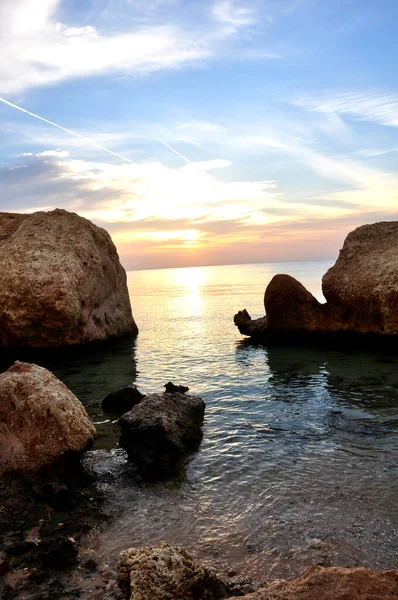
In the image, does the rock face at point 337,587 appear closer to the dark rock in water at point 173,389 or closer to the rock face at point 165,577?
the rock face at point 165,577

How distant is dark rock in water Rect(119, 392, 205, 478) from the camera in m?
9.35

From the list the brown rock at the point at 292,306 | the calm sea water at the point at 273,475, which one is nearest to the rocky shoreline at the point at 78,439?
the calm sea water at the point at 273,475

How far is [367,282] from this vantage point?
73.3 ft

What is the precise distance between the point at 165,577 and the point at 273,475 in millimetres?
4013

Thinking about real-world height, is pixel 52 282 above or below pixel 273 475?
above

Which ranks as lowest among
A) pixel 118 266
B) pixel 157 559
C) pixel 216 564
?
pixel 216 564

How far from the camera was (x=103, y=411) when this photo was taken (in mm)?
13562

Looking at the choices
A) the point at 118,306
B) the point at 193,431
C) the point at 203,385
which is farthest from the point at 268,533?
the point at 118,306

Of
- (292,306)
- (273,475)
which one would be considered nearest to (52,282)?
(292,306)

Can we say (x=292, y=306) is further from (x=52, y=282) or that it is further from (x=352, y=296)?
(x=52, y=282)

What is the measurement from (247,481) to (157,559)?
354 centimetres

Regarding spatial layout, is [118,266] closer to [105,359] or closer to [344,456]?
[105,359]

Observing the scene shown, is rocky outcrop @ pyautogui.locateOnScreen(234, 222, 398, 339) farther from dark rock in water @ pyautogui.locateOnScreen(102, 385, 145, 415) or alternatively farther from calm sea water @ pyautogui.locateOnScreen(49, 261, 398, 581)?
dark rock in water @ pyautogui.locateOnScreen(102, 385, 145, 415)

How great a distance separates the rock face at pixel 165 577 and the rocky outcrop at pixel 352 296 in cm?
1795
